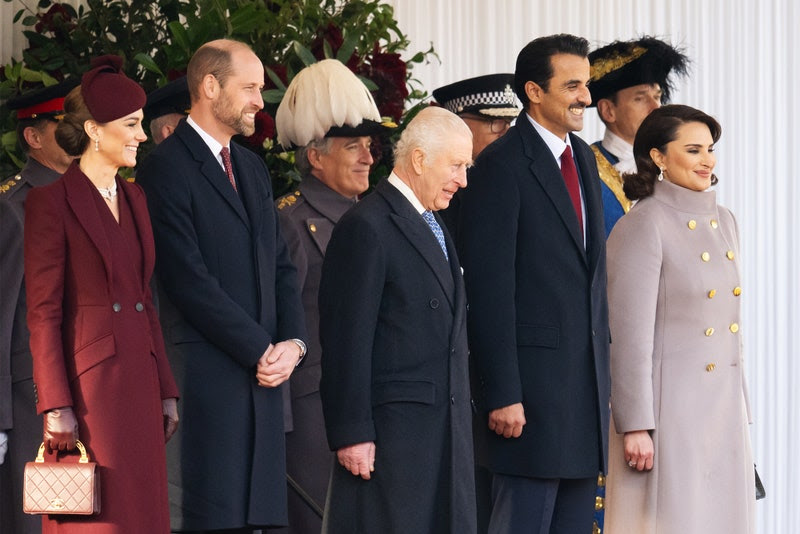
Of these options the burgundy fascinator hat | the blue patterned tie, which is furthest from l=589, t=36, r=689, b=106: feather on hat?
the burgundy fascinator hat

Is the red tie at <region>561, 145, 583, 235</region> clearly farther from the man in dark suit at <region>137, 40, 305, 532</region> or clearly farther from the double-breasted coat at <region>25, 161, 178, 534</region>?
the double-breasted coat at <region>25, 161, 178, 534</region>

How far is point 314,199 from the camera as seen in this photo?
16.1 ft

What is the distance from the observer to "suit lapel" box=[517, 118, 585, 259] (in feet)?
14.1

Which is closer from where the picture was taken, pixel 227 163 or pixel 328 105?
pixel 227 163

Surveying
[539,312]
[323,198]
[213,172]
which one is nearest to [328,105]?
[323,198]

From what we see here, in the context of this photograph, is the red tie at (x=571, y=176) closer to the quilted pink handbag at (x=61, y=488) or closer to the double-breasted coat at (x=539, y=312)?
the double-breasted coat at (x=539, y=312)

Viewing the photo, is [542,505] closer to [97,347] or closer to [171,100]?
[97,347]

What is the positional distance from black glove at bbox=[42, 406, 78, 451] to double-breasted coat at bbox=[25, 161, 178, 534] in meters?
0.02

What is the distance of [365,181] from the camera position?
16.5 ft

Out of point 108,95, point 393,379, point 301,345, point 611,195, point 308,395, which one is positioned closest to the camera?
point 108,95

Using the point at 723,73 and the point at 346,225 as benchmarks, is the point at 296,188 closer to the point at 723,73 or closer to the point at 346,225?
the point at 346,225

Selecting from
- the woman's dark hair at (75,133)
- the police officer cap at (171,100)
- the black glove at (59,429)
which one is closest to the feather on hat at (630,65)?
the police officer cap at (171,100)

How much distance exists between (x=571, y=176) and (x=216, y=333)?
46.6 inches

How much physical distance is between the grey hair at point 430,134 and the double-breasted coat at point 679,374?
0.79 m
